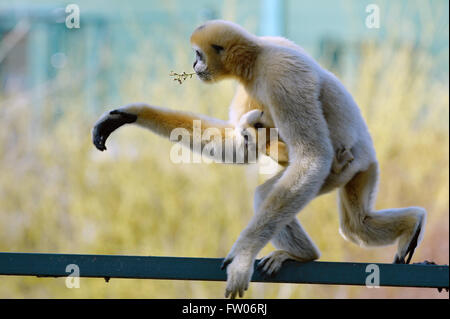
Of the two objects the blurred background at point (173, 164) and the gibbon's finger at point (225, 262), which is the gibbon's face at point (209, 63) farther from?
the blurred background at point (173, 164)

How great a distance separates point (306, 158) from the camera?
270 cm

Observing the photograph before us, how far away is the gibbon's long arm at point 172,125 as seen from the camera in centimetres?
310

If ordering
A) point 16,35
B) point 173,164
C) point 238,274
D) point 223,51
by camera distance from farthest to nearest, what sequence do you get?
point 16,35, point 173,164, point 223,51, point 238,274

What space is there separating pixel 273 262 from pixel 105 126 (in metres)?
1.03

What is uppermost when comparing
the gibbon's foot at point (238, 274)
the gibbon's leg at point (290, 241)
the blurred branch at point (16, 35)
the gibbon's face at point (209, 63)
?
the blurred branch at point (16, 35)

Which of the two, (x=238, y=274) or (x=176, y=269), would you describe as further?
(x=238, y=274)

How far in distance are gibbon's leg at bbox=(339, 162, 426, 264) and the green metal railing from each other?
0.55 metres

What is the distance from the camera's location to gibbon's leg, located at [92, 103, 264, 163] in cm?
310

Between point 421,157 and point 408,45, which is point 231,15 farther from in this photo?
point 421,157

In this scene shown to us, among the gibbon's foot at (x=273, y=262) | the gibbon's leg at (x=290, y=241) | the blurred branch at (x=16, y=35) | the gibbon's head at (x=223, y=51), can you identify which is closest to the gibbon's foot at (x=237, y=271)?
the gibbon's foot at (x=273, y=262)

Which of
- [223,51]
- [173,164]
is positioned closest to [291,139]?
[223,51]

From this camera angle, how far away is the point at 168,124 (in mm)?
3238

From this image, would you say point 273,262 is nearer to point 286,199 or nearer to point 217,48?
point 286,199

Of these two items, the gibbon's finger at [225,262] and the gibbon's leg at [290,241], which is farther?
the gibbon's leg at [290,241]
